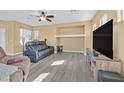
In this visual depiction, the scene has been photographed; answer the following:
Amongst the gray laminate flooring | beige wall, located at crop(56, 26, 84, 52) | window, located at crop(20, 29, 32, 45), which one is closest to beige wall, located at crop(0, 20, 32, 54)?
window, located at crop(20, 29, 32, 45)

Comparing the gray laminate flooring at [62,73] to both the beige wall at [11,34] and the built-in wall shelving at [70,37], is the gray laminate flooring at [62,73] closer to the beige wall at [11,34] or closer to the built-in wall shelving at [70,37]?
the beige wall at [11,34]

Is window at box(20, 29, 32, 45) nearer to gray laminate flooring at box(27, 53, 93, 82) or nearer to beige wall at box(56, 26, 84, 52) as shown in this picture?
beige wall at box(56, 26, 84, 52)

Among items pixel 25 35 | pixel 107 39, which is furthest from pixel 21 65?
pixel 25 35

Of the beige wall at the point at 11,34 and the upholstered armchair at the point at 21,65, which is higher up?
the beige wall at the point at 11,34

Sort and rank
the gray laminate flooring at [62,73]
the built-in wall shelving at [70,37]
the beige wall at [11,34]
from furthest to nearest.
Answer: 1. the built-in wall shelving at [70,37]
2. the beige wall at [11,34]
3. the gray laminate flooring at [62,73]

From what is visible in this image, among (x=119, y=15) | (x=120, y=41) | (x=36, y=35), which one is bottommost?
(x=120, y=41)

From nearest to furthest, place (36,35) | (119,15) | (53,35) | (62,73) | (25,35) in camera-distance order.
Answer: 1. (119,15)
2. (62,73)
3. (25,35)
4. (53,35)
5. (36,35)

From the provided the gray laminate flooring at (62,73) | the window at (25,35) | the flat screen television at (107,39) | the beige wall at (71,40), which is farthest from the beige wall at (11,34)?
the flat screen television at (107,39)

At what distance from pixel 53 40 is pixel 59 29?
1204 mm

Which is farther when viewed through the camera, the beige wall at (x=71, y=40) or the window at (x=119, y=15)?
the beige wall at (x=71, y=40)

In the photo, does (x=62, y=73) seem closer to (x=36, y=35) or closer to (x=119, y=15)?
(x=119, y=15)
